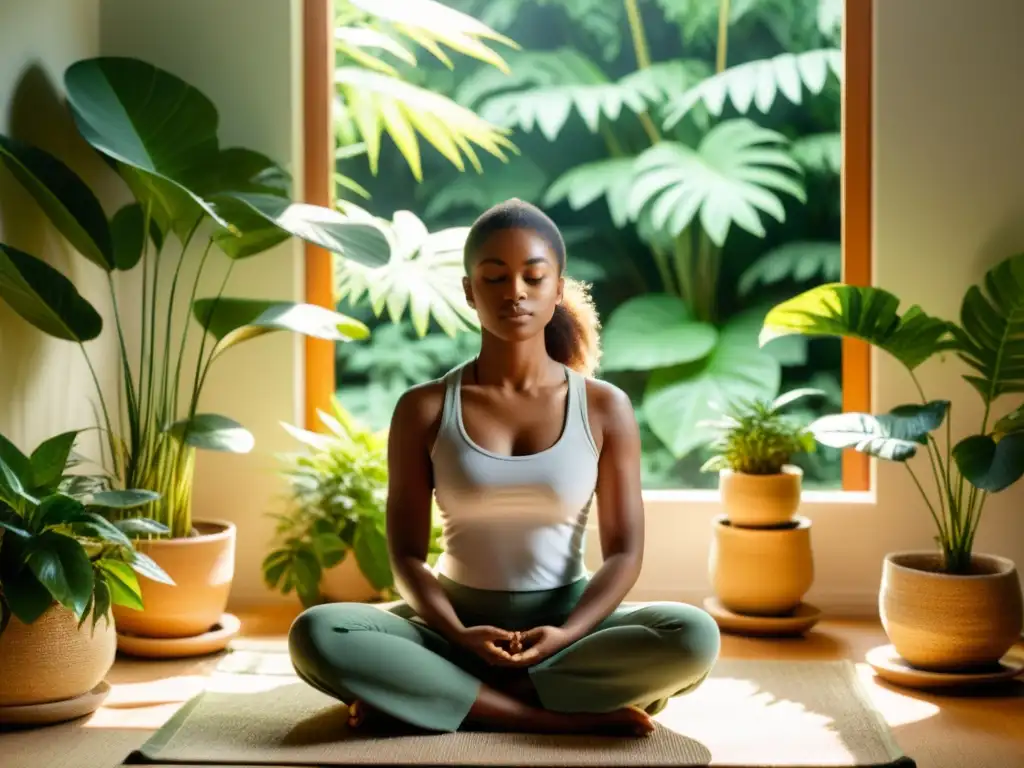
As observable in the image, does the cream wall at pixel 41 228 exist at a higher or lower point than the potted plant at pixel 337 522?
higher

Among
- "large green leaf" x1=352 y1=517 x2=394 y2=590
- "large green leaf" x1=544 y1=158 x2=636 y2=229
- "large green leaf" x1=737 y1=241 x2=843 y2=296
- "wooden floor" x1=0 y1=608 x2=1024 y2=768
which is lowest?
"wooden floor" x1=0 y1=608 x2=1024 y2=768

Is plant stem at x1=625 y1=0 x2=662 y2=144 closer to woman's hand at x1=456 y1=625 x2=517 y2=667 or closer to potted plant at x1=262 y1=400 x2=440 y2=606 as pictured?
potted plant at x1=262 y1=400 x2=440 y2=606

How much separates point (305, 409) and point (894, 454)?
65.0 inches

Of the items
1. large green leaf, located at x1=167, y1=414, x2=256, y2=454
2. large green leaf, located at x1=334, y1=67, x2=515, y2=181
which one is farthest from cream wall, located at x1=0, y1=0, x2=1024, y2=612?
large green leaf, located at x1=167, y1=414, x2=256, y2=454

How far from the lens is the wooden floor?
251 centimetres

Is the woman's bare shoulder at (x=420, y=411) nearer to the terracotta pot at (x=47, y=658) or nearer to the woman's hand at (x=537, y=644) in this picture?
the woman's hand at (x=537, y=644)

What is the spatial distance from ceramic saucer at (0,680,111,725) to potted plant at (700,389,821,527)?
154 cm

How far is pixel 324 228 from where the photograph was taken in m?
3.07

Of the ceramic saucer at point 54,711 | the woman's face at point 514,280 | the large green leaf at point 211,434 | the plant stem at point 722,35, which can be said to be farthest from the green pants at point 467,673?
the plant stem at point 722,35

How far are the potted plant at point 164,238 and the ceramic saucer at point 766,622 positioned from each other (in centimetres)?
113

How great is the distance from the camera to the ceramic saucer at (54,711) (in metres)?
2.62

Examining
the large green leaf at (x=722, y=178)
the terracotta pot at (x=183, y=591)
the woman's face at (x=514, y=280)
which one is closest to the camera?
the woman's face at (x=514, y=280)

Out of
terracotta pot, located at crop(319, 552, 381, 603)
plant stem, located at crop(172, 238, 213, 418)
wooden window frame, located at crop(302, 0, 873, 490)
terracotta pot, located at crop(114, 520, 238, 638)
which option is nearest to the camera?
terracotta pot, located at crop(114, 520, 238, 638)

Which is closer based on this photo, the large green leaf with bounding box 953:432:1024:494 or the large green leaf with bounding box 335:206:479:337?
the large green leaf with bounding box 953:432:1024:494
